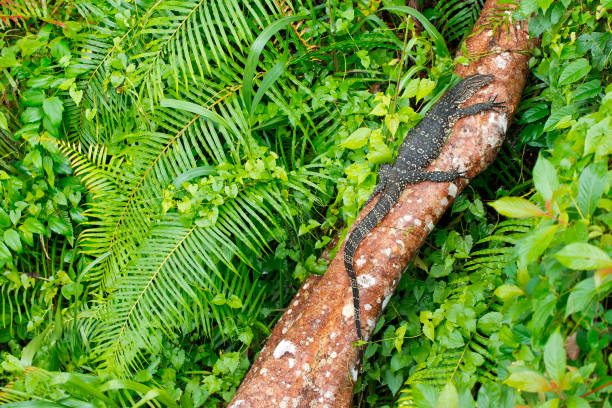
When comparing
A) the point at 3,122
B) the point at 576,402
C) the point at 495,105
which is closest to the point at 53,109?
the point at 3,122

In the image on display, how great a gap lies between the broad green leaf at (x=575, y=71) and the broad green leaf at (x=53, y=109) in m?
3.56

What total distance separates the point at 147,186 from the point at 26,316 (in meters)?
1.71

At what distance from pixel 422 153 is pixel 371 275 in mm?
945

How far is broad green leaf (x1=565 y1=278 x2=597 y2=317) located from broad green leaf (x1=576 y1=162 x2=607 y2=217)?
0.86ft

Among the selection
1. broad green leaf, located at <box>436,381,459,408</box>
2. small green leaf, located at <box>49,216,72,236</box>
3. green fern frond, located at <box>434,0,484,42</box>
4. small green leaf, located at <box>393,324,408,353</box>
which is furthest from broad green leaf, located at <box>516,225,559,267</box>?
small green leaf, located at <box>49,216,72,236</box>

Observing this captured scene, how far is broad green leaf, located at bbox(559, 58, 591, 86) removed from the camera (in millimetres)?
2769

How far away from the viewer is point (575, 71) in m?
2.79

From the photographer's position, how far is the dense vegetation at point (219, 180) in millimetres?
3064

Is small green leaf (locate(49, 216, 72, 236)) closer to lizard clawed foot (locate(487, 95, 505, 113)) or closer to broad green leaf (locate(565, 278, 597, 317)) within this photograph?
lizard clawed foot (locate(487, 95, 505, 113))

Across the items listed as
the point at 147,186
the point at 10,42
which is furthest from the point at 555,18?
the point at 10,42

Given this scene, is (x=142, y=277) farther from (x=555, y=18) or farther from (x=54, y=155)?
(x=555, y=18)

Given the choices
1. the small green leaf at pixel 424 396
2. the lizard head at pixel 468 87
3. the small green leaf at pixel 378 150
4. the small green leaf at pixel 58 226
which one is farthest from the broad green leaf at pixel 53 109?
the small green leaf at pixel 424 396

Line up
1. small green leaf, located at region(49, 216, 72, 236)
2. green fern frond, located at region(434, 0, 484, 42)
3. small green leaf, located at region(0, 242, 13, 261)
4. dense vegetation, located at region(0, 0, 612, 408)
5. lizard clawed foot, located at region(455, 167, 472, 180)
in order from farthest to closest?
green fern frond, located at region(434, 0, 484, 42)
small green leaf, located at region(49, 216, 72, 236)
small green leaf, located at region(0, 242, 13, 261)
lizard clawed foot, located at region(455, 167, 472, 180)
dense vegetation, located at region(0, 0, 612, 408)

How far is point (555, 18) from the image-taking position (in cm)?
301
